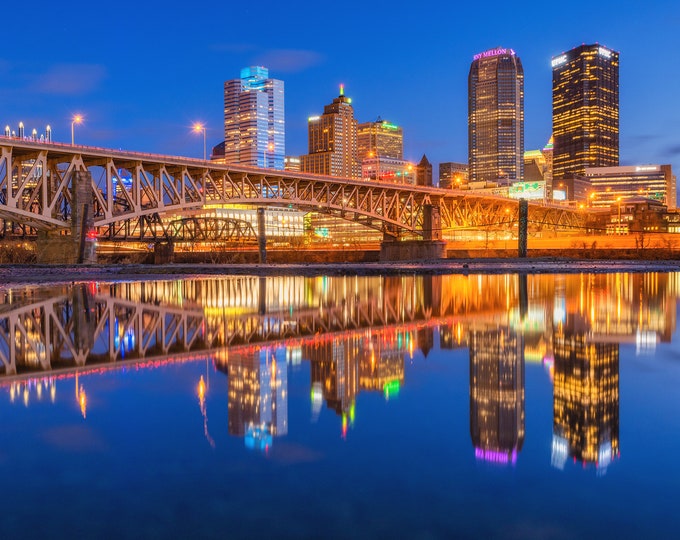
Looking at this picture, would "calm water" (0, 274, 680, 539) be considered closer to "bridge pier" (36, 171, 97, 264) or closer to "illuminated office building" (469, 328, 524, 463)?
"illuminated office building" (469, 328, 524, 463)

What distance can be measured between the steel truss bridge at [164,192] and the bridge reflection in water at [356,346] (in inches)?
1978

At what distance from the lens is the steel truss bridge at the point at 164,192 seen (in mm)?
66188

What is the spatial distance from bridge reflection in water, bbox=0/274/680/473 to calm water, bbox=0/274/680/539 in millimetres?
49

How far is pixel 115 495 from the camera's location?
4293 millimetres

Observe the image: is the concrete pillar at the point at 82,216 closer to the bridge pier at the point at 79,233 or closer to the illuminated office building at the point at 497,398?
the bridge pier at the point at 79,233

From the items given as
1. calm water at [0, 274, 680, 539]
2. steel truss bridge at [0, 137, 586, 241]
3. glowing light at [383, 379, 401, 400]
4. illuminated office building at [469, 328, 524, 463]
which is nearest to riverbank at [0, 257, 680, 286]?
steel truss bridge at [0, 137, 586, 241]

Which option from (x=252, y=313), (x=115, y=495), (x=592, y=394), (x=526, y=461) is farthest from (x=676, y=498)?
(x=252, y=313)

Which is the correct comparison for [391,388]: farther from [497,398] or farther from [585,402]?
[585,402]

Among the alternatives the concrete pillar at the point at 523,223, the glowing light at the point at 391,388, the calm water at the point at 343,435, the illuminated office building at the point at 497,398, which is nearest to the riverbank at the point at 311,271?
the concrete pillar at the point at 523,223

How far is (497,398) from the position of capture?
Answer: 22.3ft

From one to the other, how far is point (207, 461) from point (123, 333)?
27.5ft

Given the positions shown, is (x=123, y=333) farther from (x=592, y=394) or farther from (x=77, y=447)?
(x=592, y=394)

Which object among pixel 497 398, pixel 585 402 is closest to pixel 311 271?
pixel 497 398

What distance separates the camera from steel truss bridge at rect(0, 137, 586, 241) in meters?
66.2
